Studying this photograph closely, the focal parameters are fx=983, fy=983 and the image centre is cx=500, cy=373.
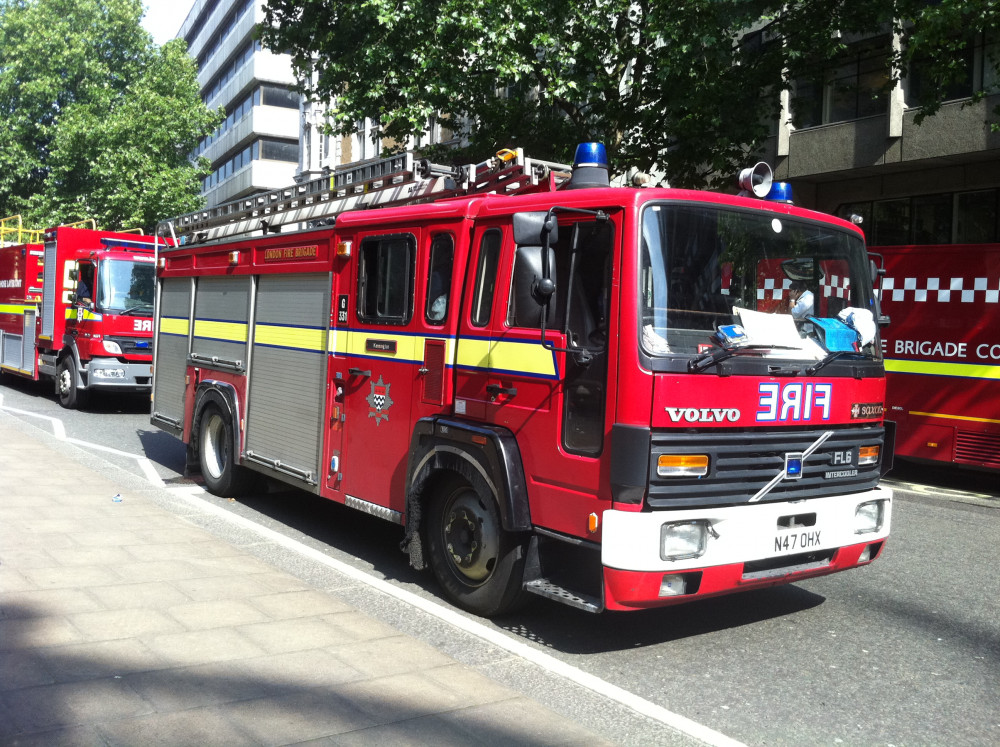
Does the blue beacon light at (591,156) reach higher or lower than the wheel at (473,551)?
higher

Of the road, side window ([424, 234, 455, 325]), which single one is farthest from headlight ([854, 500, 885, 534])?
side window ([424, 234, 455, 325])

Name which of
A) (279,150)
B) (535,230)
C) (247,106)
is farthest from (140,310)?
(247,106)

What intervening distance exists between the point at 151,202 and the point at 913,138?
23.1m

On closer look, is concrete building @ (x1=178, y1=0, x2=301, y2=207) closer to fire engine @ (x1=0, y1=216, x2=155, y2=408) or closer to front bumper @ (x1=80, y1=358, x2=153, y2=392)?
fire engine @ (x1=0, y1=216, x2=155, y2=408)

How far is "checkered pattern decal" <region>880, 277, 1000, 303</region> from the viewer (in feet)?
35.7

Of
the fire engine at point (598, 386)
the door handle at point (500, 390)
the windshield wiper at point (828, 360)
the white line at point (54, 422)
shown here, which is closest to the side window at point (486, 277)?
the fire engine at point (598, 386)

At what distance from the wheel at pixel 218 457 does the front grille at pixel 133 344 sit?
7.30 metres

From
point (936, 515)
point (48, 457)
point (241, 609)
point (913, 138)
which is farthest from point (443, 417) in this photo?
point (913, 138)

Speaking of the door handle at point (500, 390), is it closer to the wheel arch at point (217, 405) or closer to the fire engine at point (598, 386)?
the fire engine at point (598, 386)

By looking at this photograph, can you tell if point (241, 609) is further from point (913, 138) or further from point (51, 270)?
point (913, 138)

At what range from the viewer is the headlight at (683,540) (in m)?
4.59

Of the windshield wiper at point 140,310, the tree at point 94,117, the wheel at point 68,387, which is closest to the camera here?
the windshield wiper at point 140,310

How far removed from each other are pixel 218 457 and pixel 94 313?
25.4ft

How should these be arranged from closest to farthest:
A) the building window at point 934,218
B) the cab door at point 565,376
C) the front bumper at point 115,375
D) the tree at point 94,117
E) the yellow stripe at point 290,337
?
the cab door at point 565,376, the yellow stripe at point 290,337, the front bumper at point 115,375, the building window at point 934,218, the tree at point 94,117
